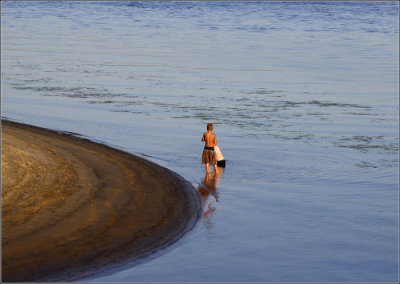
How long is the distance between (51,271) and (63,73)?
1216 inches

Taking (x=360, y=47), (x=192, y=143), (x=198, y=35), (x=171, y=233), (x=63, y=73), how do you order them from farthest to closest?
(x=198, y=35)
(x=360, y=47)
(x=63, y=73)
(x=192, y=143)
(x=171, y=233)

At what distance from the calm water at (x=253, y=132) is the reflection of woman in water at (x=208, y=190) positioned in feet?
0.17

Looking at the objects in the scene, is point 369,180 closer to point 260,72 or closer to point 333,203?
point 333,203

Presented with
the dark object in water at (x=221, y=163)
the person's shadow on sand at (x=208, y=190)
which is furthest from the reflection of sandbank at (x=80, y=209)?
the dark object in water at (x=221, y=163)

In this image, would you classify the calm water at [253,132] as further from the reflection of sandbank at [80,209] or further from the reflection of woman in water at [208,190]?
the reflection of sandbank at [80,209]

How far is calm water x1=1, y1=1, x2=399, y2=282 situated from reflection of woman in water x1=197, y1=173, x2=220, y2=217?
0.05 metres

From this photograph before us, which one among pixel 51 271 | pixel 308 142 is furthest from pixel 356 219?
pixel 308 142

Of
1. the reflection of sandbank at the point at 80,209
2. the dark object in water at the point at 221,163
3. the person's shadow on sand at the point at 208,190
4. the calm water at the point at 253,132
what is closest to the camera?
the reflection of sandbank at the point at 80,209

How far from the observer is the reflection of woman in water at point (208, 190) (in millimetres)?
17239

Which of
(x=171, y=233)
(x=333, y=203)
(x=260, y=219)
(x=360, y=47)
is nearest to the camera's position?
(x=171, y=233)

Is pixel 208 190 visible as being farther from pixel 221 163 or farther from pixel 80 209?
pixel 80 209

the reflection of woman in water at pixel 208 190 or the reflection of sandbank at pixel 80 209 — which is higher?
the reflection of sandbank at pixel 80 209

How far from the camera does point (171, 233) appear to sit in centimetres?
1507

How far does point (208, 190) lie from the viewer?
18.8 m
